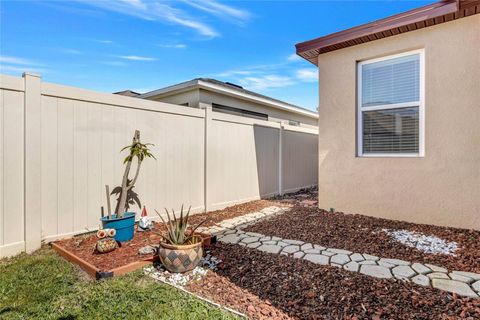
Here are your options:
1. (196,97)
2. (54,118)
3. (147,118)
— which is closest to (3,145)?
(54,118)

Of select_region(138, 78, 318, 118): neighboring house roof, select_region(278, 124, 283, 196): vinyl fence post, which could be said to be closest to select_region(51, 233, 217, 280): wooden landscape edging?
select_region(138, 78, 318, 118): neighboring house roof

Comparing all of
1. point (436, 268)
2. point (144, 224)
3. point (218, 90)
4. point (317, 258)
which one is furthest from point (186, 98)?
point (436, 268)

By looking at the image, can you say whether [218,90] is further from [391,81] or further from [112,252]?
[112,252]

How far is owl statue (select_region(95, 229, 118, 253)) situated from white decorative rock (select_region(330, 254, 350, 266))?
292 cm

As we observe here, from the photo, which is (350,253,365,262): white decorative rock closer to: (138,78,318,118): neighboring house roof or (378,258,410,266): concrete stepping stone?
(378,258,410,266): concrete stepping stone

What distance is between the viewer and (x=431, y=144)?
478 cm

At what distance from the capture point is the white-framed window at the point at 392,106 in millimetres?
4953

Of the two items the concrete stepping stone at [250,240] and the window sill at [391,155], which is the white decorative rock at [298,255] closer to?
the concrete stepping stone at [250,240]

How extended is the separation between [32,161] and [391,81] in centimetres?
631

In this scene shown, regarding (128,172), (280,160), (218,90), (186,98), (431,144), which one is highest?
(218,90)

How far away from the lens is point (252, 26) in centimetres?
841

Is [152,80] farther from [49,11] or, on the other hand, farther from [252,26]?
[49,11]

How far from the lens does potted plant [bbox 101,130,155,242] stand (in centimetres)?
396

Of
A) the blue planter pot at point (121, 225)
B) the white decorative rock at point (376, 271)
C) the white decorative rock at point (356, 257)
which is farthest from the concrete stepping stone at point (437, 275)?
the blue planter pot at point (121, 225)
